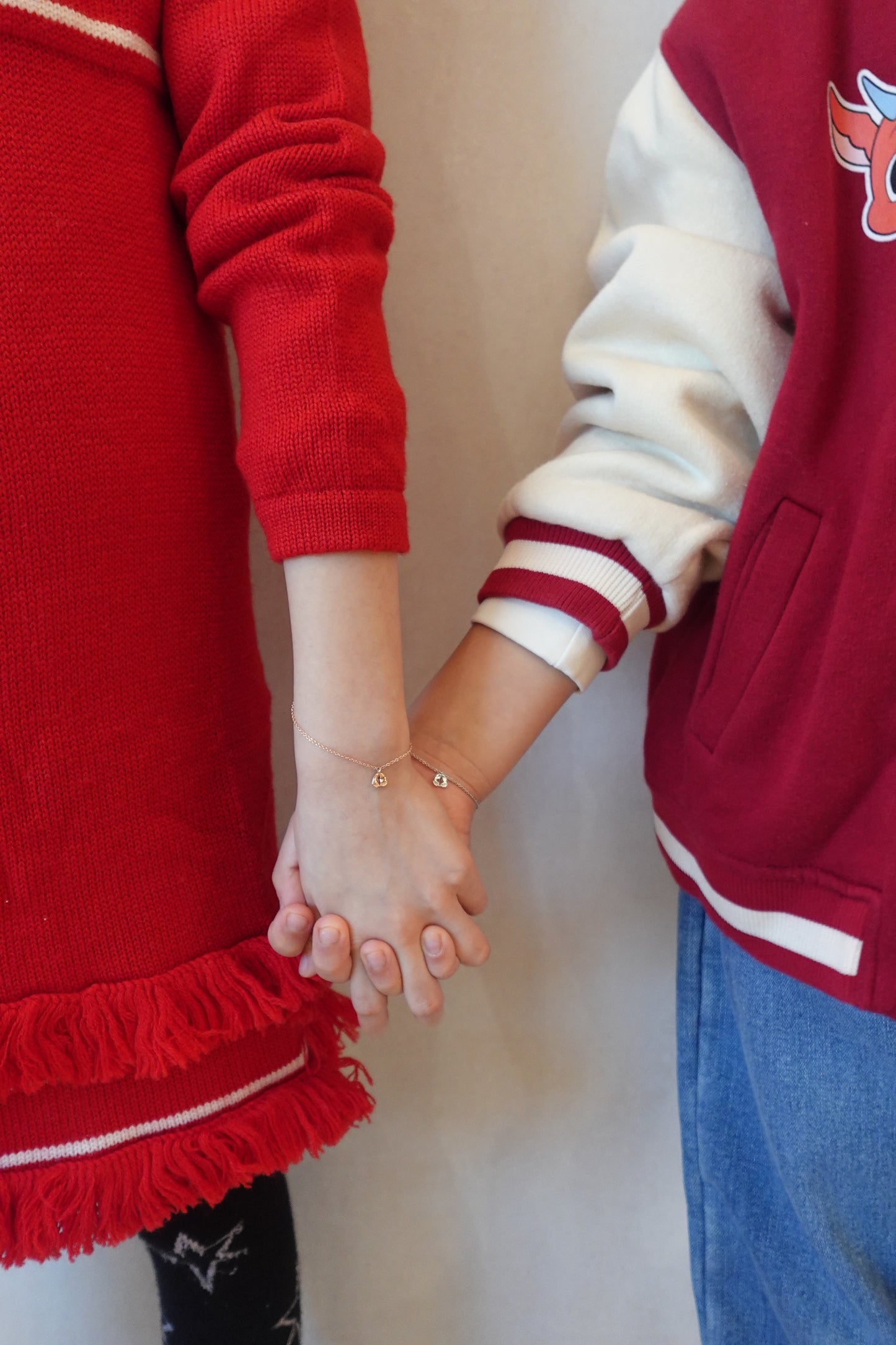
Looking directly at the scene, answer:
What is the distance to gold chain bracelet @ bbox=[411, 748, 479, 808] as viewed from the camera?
612 millimetres

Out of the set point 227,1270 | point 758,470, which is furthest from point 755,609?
point 227,1270

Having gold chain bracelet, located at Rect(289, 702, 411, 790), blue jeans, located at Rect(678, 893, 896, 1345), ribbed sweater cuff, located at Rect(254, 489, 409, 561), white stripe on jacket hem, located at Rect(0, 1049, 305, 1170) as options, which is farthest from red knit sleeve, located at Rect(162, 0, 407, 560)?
blue jeans, located at Rect(678, 893, 896, 1345)

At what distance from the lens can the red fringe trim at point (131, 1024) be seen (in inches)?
19.4

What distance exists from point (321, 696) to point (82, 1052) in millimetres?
220

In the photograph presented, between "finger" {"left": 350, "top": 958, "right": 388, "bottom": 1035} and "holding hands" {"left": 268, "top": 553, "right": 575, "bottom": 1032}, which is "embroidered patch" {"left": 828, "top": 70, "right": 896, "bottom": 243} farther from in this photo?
"finger" {"left": 350, "top": 958, "right": 388, "bottom": 1035}

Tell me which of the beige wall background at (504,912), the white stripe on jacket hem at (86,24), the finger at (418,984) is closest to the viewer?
the white stripe on jacket hem at (86,24)

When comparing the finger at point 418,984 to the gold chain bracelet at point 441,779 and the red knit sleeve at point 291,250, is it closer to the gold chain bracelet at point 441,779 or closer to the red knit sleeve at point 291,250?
the gold chain bracelet at point 441,779

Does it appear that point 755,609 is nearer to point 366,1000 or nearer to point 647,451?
point 647,451

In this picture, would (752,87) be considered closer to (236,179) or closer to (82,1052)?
(236,179)

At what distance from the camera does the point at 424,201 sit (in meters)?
0.78

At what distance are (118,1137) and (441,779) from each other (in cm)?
27

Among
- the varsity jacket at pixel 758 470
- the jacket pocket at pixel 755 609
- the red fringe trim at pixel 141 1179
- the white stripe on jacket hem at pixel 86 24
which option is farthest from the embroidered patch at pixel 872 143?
the red fringe trim at pixel 141 1179

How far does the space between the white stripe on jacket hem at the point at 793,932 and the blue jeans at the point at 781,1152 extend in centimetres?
4

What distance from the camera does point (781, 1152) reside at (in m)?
0.63
